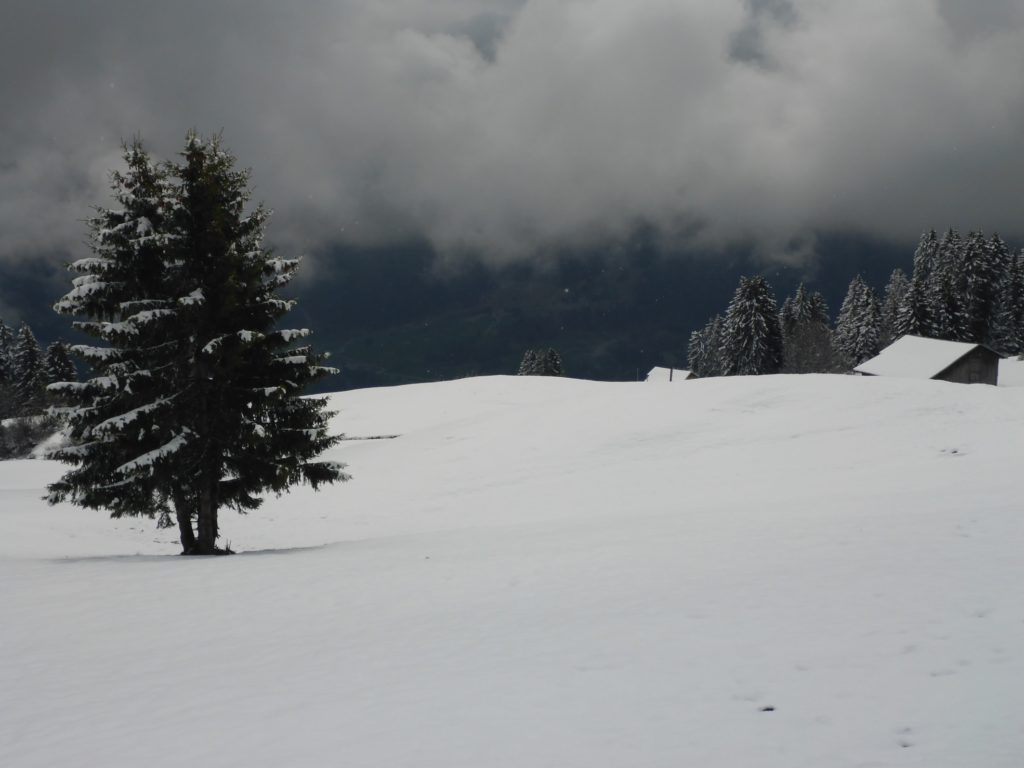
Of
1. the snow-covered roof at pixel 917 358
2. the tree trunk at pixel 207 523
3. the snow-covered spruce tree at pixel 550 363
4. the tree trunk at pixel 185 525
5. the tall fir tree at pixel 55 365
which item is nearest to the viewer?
the tree trunk at pixel 207 523

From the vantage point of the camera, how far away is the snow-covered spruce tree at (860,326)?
86188 millimetres

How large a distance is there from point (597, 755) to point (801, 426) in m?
28.1

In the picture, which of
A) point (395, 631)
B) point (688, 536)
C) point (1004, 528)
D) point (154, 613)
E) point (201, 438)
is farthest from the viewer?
point (201, 438)

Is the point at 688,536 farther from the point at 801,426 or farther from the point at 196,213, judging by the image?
the point at 801,426

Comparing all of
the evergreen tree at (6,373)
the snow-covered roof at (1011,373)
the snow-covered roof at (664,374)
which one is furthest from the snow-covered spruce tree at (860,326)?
the evergreen tree at (6,373)

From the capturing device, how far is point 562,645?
712cm

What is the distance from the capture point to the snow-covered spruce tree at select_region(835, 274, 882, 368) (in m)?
86.2

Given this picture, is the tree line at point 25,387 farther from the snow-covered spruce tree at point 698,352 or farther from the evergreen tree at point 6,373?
the snow-covered spruce tree at point 698,352

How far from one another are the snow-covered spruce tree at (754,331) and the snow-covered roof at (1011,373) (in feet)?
73.0

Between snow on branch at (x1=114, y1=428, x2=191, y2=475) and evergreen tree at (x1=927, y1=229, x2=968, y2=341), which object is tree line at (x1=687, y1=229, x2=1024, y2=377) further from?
snow on branch at (x1=114, y1=428, x2=191, y2=475)

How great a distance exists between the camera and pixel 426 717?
550 centimetres

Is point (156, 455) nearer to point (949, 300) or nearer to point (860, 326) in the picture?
point (949, 300)

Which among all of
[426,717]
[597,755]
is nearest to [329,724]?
[426,717]

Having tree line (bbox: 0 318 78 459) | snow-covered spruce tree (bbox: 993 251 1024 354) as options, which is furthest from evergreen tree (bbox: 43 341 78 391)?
snow-covered spruce tree (bbox: 993 251 1024 354)
